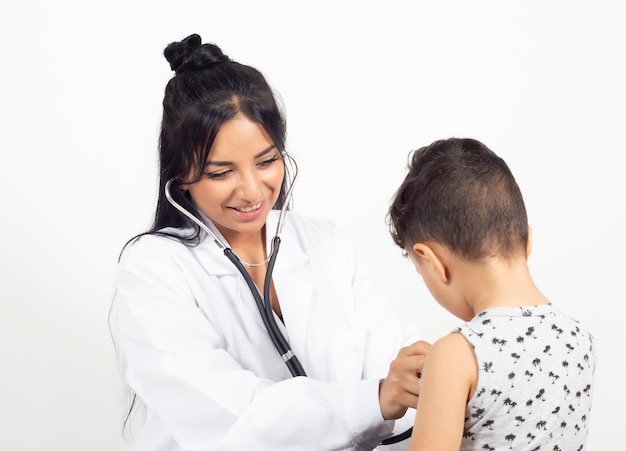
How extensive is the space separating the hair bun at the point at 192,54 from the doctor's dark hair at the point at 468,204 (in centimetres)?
63

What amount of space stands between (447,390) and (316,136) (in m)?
1.78

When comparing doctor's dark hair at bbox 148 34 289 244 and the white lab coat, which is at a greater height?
doctor's dark hair at bbox 148 34 289 244

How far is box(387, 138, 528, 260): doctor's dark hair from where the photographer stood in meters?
1.43

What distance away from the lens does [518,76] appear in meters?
3.21

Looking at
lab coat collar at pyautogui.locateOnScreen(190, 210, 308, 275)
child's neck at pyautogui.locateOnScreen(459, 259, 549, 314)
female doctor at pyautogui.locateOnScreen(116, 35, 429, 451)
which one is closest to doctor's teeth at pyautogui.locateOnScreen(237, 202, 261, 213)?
female doctor at pyautogui.locateOnScreen(116, 35, 429, 451)

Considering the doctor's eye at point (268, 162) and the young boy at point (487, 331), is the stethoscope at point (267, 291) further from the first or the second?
the young boy at point (487, 331)

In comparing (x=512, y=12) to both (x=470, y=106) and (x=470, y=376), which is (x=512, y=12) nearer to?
(x=470, y=106)

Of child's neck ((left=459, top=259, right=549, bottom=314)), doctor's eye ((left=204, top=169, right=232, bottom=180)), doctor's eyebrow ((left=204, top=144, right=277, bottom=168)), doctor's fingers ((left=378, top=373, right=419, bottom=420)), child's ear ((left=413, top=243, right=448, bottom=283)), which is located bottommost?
doctor's fingers ((left=378, top=373, right=419, bottom=420))

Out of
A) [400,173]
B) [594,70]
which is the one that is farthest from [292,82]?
[594,70]

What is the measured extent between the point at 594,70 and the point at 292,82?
107cm

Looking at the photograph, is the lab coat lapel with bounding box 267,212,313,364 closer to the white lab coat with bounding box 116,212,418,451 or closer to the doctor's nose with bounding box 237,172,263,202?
the white lab coat with bounding box 116,212,418,451

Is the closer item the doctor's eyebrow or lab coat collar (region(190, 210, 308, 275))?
the doctor's eyebrow

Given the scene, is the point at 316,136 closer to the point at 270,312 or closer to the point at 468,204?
the point at 270,312

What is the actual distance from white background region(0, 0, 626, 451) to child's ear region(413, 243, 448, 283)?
4.91 ft
